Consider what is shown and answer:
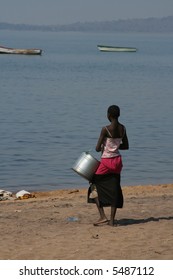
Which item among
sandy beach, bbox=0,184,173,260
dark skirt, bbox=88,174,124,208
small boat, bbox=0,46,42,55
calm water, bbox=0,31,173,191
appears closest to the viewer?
sandy beach, bbox=0,184,173,260

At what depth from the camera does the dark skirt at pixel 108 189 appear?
10.0m

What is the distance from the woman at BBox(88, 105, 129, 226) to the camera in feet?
32.4

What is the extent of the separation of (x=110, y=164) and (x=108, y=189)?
0.31 meters

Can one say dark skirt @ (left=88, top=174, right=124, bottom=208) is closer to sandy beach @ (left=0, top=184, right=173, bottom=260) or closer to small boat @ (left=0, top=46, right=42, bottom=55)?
sandy beach @ (left=0, top=184, right=173, bottom=260)

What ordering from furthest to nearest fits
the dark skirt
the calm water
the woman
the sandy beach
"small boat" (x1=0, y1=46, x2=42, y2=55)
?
"small boat" (x1=0, y1=46, x2=42, y2=55), the calm water, the dark skirt, the woman, the sandy beach

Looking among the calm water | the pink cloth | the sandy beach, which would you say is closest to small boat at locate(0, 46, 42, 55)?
the calm water

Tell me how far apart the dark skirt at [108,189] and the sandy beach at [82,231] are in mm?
299

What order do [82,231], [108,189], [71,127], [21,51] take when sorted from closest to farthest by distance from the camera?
[82,231]
[108,189]
[71,127]
[21,51]

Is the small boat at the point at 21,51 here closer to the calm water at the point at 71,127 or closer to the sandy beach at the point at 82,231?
the calm water at the point at 71,127

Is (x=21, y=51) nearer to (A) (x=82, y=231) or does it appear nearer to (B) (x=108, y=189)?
(B) (x=108, y=189)

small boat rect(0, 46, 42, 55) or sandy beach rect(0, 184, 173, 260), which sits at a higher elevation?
small boat rect(0, 46, 42, 55)

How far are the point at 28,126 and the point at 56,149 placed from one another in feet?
19.6

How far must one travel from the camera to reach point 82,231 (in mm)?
9953

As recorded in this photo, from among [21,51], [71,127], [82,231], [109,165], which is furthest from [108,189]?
[21,51]
